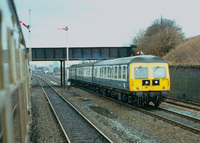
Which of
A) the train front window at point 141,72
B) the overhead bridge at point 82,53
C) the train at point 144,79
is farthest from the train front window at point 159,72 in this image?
the overhead bridge at point 82,53

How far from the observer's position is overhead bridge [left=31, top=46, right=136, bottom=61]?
1309 inches

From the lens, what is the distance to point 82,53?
111ft

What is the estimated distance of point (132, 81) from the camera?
13445 mm

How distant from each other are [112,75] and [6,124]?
1476 centimetres

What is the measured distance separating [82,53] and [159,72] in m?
21.1

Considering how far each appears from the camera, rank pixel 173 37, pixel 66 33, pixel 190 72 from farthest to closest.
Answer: pixel 173 37
pixel 66 33
pixel 190 72

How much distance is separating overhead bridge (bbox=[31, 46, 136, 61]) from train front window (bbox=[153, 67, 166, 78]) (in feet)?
63.9

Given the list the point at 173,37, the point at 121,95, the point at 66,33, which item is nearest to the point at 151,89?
the point at 121,95

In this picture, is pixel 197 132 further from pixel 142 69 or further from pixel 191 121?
pixel 142 69

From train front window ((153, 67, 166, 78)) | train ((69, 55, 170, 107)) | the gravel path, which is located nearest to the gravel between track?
the gravel path

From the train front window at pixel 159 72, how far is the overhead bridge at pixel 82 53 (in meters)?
19.5

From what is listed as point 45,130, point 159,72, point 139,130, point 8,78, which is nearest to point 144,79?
point 159,72

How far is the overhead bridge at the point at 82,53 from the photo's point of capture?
3325 centimetres

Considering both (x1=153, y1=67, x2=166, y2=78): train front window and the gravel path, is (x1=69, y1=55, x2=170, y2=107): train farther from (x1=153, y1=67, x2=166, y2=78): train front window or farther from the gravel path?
the gravel path
